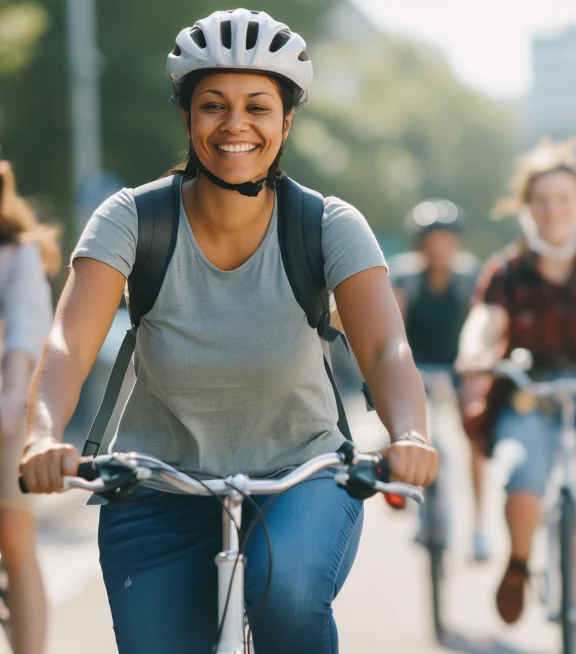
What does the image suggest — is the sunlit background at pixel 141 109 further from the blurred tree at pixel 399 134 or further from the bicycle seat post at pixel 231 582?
the bicycle seat post at pixel 231 582

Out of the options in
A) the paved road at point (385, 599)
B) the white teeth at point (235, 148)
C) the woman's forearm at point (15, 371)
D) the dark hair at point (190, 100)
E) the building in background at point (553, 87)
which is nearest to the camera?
the white teeth at point (235, 148)

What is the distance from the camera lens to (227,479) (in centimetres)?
290

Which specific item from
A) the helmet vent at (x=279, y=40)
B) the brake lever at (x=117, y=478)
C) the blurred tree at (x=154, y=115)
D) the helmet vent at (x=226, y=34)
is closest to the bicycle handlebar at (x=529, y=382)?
the helmet vent at (x=279, y=40)

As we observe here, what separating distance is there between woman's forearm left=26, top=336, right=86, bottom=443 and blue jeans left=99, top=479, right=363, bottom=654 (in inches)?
13.1

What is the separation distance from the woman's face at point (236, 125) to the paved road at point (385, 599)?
10.1 feet

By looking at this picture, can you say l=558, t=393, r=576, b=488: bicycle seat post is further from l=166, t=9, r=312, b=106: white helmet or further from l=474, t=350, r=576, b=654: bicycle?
l=166, t=9, r=312, b=106: white helmet

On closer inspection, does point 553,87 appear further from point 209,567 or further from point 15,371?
point 209,567

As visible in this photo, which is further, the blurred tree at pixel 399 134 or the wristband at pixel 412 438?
the blurred tree at pixel 399 134

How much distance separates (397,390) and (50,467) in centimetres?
78

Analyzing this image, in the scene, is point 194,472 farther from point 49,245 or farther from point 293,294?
point 49,245

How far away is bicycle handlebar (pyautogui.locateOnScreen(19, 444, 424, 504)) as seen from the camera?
277 centimetres

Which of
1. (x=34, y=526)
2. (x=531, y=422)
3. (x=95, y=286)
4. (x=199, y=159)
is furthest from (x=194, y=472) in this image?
(x=531, y=422)

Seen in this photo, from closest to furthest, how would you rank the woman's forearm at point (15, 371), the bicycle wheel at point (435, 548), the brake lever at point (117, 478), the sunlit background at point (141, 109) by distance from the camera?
1. the brake lever at point (117, 478)
2. the woman's forearm at point (15, 371)
3. the bicycle wheel at point (435, 548)
4. the sunlit background at point (141, 109)

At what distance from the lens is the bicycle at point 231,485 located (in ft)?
9.14
